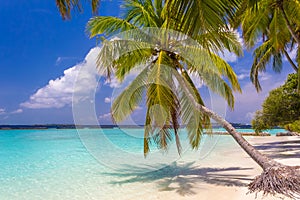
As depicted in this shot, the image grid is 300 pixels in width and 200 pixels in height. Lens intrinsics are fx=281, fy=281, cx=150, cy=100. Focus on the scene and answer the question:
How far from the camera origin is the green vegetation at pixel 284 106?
13750 mm

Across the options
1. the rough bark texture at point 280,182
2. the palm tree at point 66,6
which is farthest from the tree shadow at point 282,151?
the palm tree at point 66,6

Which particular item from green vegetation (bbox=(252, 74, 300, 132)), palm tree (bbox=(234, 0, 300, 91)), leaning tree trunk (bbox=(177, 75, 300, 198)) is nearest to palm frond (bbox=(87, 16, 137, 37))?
palm tree (bbox=(234, 0, 300, 91))

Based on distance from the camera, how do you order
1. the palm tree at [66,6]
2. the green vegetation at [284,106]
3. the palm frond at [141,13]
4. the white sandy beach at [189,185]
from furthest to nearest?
the green vegetation at [284,106]
the palm frond at [141,13]
the white sandy beach at [189,185]
the palm tree at [66,6]

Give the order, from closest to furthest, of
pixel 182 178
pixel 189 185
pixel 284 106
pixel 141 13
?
pixel 189 185
pixel 182 178
pixel 141 13
pixel 284 106

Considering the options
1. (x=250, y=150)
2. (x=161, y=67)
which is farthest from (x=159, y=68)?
(x=250, y=150)

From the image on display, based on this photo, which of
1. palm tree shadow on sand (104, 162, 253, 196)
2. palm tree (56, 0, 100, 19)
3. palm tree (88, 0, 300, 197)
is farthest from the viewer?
palm tree (88, 0, 300, 197)

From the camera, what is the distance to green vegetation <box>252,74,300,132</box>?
1375 cm

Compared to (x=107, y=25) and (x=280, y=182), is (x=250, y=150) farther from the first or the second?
(x=107, y=25)

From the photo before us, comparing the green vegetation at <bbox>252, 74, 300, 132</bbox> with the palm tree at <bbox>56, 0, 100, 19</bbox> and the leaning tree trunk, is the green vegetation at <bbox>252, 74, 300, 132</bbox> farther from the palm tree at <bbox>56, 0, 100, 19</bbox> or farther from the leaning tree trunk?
the palm tree at <bbox>56, 0, 100, 19</bbox>

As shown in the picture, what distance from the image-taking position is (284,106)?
46.0 feet

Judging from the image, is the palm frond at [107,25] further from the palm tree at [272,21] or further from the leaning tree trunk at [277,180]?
the leaning tree trunk at [277,180]

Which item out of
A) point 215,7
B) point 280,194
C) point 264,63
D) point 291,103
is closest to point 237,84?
point 280,194

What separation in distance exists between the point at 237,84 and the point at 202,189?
9.72 ft

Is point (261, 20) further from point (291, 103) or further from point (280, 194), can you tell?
point (291, 103)
